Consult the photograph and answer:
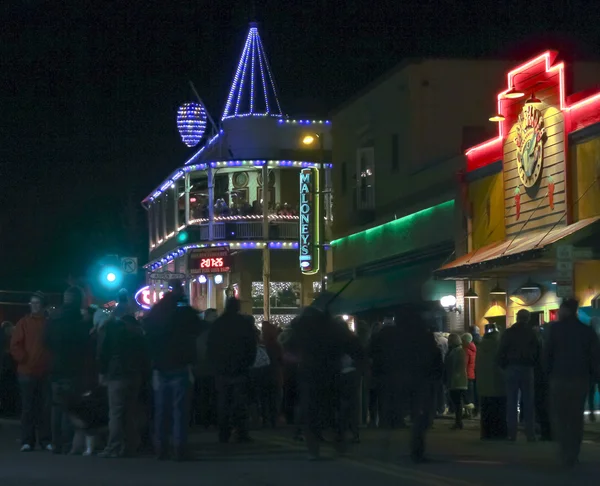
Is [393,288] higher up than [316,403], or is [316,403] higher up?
[393,288]

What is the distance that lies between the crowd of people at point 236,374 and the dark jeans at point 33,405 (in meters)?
0.01

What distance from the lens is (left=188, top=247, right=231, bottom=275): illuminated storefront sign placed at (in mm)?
44688

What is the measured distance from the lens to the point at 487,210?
91.4 ft

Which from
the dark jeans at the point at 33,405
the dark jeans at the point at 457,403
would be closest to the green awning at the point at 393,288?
the dark jeans at the point at 457,403

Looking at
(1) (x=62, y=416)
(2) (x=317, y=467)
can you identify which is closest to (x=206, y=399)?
(1) (x=62, y=416)

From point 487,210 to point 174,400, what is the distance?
15.3m

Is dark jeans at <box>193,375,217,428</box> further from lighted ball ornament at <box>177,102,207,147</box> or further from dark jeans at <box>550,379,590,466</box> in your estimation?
lighted ball ornament at <box>177,102,207,147</box>

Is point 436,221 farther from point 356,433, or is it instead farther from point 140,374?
point 140,374

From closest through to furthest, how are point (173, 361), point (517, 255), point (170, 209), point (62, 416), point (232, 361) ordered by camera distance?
point (173, 361)
point (62, 416)
point (232, 361)
point (517, 255)
point (170, 209)

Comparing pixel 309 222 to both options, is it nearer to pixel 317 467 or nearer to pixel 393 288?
pixel 393 288

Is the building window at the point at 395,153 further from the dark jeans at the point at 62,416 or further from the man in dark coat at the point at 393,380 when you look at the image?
the man in dark coat at the point at 393,380

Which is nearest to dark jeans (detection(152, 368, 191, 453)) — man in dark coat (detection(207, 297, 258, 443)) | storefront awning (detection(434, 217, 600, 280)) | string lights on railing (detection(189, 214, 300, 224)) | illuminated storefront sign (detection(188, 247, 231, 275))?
man in dark coat (detection(207, 297, 258, 443))

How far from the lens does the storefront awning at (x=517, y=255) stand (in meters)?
21.8

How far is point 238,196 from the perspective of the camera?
4906cm
